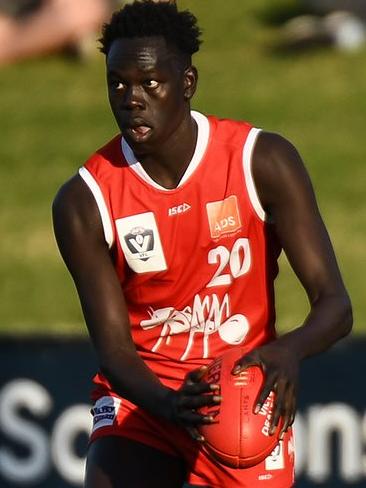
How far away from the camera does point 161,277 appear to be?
5.68 metres

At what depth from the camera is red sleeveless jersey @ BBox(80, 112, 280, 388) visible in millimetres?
5609

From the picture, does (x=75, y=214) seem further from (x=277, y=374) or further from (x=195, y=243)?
(x=277, y=374)

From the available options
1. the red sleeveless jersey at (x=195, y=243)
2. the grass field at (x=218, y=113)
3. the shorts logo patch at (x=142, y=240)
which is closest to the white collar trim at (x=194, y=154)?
the red sleeveless jersey at (x=195, y=243)

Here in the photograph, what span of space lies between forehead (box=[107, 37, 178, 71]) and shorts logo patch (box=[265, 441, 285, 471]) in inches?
54.4

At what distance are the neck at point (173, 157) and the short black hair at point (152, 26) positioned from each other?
0.89 ft

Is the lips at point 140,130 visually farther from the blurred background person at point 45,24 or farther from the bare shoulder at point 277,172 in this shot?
the blurred background person at point 45,24

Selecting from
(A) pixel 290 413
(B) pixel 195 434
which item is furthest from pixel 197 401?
(A) pixel 290 413

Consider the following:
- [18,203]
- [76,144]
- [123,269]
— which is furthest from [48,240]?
[123,269]

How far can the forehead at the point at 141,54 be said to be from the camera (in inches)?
210

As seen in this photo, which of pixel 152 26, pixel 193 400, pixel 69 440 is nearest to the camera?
pixel 193 400

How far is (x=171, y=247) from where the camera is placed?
5.63m

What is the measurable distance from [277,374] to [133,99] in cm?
102

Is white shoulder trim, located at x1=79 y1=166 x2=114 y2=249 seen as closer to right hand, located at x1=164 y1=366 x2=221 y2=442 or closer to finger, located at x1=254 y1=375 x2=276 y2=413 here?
right hand, located at x1=164 y1=366 x2=221 y2=442

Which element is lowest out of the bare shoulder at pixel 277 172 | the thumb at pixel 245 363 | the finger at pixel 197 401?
the finger at pixel 197 401
